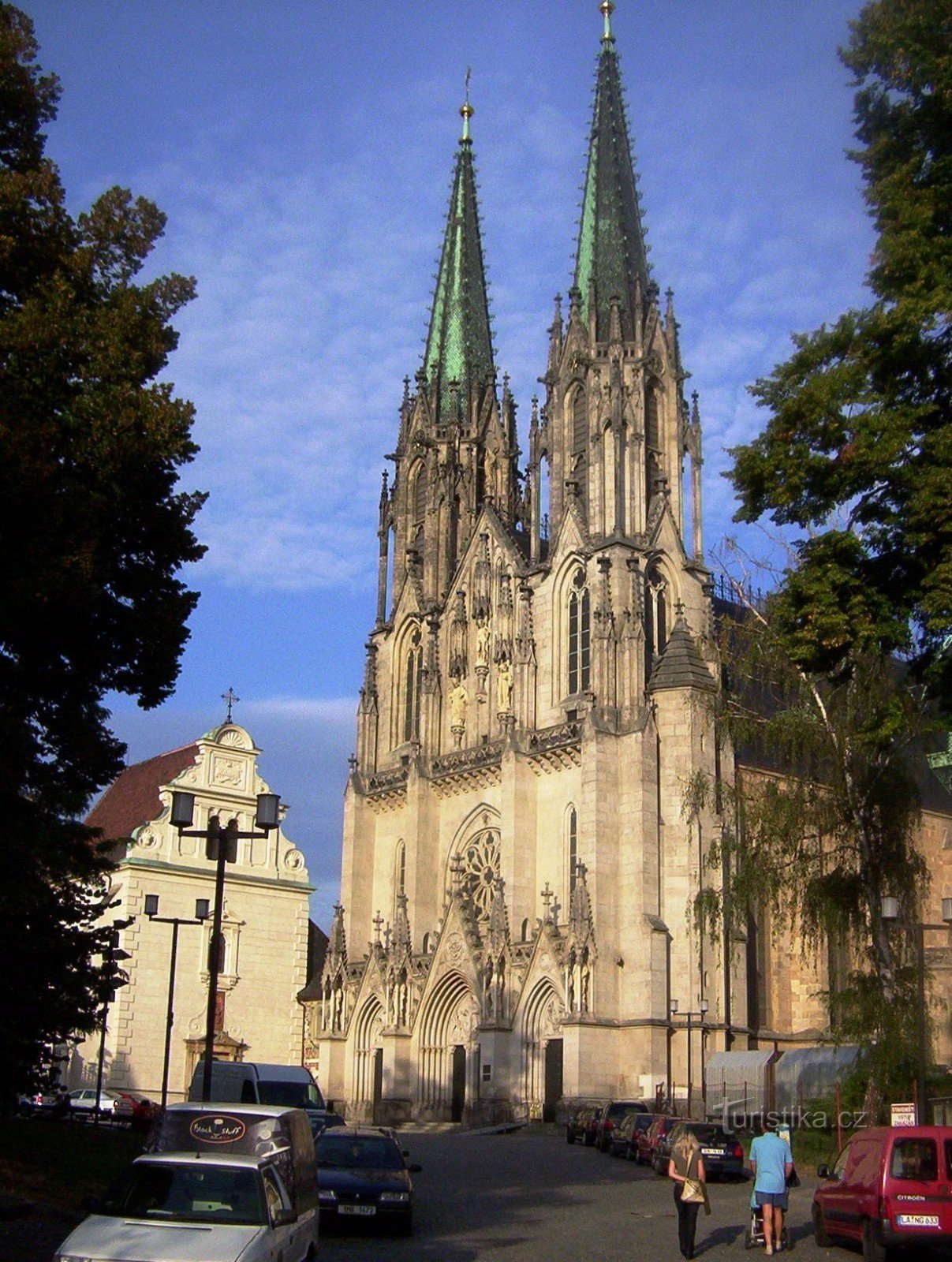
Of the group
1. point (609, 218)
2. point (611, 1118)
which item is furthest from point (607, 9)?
point (611, 1118)

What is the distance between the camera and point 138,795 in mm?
61719

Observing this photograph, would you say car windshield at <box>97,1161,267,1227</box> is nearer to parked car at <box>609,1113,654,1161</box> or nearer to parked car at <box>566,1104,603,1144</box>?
parked car at <box>609,1113,654,1161</box>

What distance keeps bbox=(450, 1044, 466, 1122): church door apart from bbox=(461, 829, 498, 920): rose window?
444 cm

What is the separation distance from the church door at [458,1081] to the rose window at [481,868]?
14.6 feet

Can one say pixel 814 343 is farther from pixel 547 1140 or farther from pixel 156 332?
pixel 547 1140

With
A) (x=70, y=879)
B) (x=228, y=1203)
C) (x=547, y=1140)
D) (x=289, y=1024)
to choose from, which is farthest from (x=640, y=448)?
(x=228, y=1203)

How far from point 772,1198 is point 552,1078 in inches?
1033

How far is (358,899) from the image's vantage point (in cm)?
5381

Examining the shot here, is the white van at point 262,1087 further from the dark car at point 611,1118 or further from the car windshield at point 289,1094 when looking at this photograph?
the dark car at point 611,1118

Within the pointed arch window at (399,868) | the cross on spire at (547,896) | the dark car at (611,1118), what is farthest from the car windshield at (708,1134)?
the pointed arch window at (399,868)

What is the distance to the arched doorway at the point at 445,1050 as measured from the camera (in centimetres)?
4731

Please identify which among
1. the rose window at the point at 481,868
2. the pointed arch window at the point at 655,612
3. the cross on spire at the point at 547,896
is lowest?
the cross on spire at the point at 547,896

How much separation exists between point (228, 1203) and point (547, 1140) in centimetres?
2886

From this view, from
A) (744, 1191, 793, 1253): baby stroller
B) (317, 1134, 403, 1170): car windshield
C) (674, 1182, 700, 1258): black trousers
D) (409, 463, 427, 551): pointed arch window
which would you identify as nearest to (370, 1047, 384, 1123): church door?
(409, 463, 427, 551): pointed arch window
